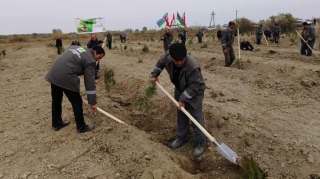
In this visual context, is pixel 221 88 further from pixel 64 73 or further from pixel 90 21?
pixel 90 21

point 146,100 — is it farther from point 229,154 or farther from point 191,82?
point 229,154

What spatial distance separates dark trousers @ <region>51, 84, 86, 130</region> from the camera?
397 centimetres

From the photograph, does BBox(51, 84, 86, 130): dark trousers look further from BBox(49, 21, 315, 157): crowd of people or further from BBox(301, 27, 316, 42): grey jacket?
BBox(301, 27, 316, 42): grey jacket

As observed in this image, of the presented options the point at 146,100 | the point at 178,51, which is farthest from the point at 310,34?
the point at 178,51

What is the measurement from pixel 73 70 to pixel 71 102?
517mm

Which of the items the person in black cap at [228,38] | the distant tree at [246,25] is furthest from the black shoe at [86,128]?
the distant tree at [246,25]

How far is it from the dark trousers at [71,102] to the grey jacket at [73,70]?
0.51 ft

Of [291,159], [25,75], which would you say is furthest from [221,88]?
[25,75]

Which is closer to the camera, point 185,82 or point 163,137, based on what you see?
point 185,82

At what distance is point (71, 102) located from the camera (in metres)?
4.02

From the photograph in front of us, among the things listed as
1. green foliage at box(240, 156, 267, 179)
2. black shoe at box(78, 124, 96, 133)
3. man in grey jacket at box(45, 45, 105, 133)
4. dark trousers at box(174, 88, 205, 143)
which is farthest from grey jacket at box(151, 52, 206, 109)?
black shoe at box(78, 124, 96, 133)

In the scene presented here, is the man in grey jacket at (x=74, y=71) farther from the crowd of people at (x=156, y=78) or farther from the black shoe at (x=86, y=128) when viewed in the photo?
the black shoe at (x=86, y=128)

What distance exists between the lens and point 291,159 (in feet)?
11.0

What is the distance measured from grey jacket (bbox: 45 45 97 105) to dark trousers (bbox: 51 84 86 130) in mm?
155
